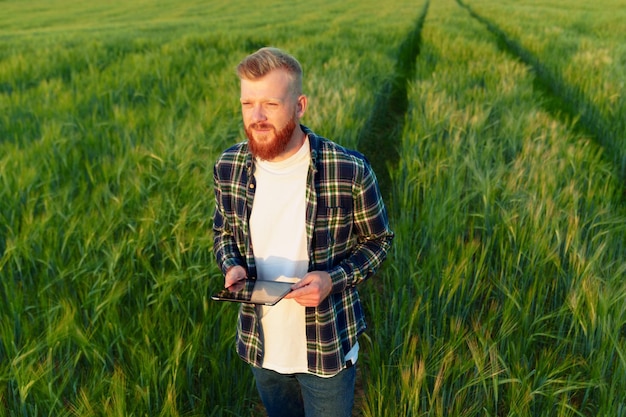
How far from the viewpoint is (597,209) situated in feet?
7.60

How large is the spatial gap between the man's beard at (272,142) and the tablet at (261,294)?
26 cm

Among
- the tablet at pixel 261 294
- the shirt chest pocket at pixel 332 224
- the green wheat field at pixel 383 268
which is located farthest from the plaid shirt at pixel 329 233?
the green wheat field at pixel 383 268

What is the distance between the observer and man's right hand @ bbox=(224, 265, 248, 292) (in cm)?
102

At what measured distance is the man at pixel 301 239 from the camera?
1047mm

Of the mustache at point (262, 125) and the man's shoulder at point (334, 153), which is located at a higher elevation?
the mustache at point (262, 125)

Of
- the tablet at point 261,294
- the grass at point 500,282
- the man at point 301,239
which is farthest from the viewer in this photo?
the grass at point 500,282

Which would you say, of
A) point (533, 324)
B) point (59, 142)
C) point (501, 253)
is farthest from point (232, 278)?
point (59, 142)

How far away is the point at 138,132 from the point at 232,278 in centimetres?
280

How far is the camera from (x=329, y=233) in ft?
3.60

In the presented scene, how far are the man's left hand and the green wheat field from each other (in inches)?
15.3

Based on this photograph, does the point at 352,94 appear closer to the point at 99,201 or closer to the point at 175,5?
the point at 99,201

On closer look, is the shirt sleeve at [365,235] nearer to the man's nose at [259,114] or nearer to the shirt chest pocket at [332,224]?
the shirt chest pocket at [332,224]

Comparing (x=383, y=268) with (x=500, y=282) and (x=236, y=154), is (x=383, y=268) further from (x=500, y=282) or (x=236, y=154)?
(x=236, y=154)

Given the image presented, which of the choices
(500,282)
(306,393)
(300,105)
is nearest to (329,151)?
(300,105)
